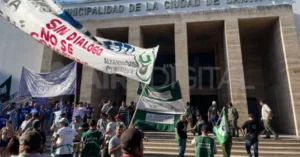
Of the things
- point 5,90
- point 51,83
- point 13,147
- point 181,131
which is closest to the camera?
point 13,147

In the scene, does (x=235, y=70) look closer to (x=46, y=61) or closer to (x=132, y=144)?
(x=46, y=61)

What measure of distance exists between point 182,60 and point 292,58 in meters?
6.25

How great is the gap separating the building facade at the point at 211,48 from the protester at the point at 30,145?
11376mm

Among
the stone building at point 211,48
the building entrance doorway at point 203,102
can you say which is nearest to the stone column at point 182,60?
the stone building at point 211,48

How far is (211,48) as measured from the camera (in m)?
18.6

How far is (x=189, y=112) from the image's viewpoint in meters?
10.9

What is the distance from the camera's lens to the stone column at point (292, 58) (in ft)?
39.9

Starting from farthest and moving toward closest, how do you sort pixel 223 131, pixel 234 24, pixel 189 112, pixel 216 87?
pixel 216 87 < pixel 234 24 < pixel 189 112 < pixel 223 131

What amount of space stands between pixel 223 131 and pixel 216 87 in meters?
11.4

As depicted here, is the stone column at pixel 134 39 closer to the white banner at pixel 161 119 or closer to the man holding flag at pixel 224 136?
the man holding flag at pixel 224 136

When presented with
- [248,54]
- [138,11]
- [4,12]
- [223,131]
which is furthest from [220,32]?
[4,12]

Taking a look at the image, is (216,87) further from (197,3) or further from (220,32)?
(197,3)

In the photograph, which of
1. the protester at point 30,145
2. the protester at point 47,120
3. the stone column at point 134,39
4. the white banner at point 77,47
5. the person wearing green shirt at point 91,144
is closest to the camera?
the protester at point 30,145

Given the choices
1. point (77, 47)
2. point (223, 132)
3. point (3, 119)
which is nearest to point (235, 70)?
point (223, 132)
